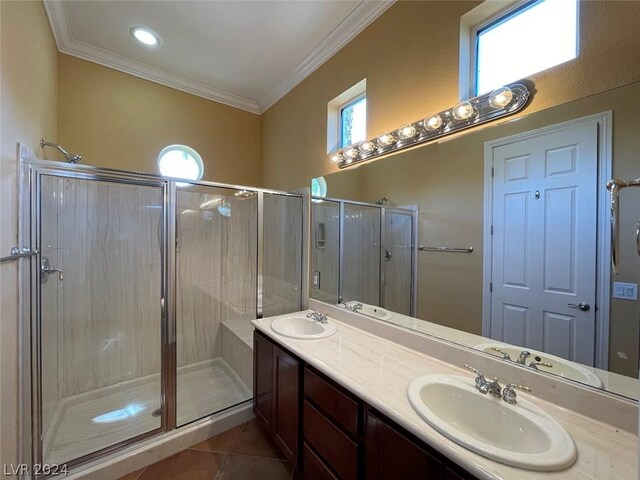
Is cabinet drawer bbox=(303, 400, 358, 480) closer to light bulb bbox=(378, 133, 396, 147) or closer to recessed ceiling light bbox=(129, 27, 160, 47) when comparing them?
light bulb bbox=(378, 133, 396, 147)

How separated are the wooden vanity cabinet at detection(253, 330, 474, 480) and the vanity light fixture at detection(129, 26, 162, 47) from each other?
8.83 feet

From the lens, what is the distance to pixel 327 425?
3.99 feet

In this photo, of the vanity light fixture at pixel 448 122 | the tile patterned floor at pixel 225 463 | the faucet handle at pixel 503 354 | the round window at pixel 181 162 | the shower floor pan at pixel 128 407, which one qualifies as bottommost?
the tile patterned floor at pixel 225 463

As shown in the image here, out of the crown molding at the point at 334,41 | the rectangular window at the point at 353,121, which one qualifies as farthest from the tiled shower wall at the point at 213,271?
the crown molding at the point at 334,41

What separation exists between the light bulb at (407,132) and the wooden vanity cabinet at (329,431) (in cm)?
153

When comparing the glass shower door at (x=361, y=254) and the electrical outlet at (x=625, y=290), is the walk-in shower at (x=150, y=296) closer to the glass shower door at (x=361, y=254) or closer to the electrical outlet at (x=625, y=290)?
the glass shower door at (x=361, y=254)

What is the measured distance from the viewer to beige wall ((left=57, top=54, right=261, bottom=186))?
243 cm

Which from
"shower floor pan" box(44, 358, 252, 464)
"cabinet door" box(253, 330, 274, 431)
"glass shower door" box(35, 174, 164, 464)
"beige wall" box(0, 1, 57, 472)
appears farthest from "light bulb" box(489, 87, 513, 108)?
"shower floor pan" box(44, 358, 252, 464)

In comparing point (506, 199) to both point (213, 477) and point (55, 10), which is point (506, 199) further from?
point (55, 10)

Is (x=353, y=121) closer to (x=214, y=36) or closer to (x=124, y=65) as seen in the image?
(x=214, y=36)

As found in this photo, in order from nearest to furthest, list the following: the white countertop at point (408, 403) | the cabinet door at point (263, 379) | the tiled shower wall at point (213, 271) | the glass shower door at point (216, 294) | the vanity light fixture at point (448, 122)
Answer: the white countertop at point (408, 403) < the vanity light fixture at point (448, 122) < the cabinet door at point (263, 379) < the glass shower door at point (216, 294) < the tiled shower wall at point (213, 271)

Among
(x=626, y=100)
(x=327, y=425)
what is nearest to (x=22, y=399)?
(x=327, y=425)

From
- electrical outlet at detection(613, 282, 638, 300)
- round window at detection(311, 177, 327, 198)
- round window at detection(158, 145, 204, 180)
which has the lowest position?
electrical outlet at detection(613, 282, 638, 300)

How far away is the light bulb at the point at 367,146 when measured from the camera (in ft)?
6.54
